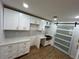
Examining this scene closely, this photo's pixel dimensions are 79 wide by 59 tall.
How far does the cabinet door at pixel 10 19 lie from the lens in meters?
2.19

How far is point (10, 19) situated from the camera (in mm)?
2326

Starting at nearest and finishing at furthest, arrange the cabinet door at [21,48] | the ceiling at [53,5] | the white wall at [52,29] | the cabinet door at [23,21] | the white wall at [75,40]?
the ceiling at [53,5] → the cabinet door at [21,48] → the cabinet door at [23,21] → the white wall at [75,40] → the white wall at [52,29]

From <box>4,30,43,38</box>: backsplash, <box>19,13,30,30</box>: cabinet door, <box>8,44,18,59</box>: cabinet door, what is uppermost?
<box>19,13,30,30</box>: cabinet door

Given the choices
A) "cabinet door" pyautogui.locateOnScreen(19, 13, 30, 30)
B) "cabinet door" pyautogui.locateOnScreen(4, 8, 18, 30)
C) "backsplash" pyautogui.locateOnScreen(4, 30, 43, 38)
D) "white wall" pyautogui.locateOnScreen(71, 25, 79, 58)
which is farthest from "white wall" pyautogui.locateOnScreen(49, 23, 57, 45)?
"cabinet door" pyautogui.locateOnScreen(4, 8, 18, 30)

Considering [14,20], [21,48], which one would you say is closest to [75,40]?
[21,48]

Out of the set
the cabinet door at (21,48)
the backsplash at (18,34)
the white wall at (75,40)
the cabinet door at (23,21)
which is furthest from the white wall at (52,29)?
the cabinet door at (21,48)

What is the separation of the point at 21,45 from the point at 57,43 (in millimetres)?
A: 3188

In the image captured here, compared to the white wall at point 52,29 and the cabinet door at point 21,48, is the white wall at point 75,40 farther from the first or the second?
the cabinet door at point 21,48

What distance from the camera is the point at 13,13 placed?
240 centimetres

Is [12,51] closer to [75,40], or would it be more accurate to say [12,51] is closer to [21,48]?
[21,48]

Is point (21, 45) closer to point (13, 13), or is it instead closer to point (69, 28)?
point (13, 13)

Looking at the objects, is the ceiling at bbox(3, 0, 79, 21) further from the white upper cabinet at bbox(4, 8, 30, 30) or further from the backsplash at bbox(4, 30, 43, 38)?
the backsplash at bbox(4, 30, 43, 38)

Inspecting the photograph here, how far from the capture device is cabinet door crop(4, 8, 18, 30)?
2.19 meters

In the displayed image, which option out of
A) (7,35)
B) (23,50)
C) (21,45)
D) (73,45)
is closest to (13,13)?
(7,35)
